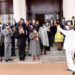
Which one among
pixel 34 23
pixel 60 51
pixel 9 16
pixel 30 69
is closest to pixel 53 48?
pixel 60 51

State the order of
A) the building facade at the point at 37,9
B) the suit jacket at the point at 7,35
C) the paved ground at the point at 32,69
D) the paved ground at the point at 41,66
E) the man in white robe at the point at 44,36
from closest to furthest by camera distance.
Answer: the paved ground at the point at 32,69
the paved ground at the point at 41,66
the suit jacket at the point at 7,35
the man in white robe at the point at 44,36
the building facade at the point at 37,9

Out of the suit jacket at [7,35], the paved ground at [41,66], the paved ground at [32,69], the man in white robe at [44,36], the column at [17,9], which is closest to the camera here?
the paved ground at [32,69]

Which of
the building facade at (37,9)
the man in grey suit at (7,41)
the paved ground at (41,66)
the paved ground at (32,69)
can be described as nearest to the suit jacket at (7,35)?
the man in grey suit at (7,41)

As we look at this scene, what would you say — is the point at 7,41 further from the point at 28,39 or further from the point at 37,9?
the point at 37,9

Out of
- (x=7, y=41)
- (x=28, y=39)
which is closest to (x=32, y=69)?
(x=7, y=41)

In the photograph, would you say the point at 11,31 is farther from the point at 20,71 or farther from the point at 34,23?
the point at 20,71

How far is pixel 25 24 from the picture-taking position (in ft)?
65.0

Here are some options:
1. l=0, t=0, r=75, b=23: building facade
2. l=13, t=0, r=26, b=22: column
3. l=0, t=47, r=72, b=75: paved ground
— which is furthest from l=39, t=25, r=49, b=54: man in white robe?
l=0, t=0, r=75, b=23: building facade

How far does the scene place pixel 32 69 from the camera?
15883 millimetres

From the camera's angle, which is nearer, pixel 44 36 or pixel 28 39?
pixel 44 36

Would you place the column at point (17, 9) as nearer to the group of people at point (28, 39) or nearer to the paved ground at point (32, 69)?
the group of people at point (28, 39)

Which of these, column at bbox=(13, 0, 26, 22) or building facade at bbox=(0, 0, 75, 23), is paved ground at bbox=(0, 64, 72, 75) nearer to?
column at bbox=(13, 0, 26, 22)

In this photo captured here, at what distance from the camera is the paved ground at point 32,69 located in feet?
48.4

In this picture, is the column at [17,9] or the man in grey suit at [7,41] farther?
the column at [17,9]
